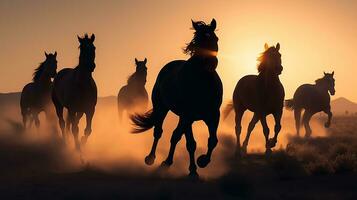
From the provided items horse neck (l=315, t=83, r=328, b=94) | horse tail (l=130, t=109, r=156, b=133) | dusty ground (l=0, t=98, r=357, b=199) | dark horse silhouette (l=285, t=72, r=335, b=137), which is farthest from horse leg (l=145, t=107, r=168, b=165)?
horse neck (l=315, t=83, r=328, b=94)

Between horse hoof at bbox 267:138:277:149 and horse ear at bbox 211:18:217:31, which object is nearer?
horse ear at bbox 211:18:217:31

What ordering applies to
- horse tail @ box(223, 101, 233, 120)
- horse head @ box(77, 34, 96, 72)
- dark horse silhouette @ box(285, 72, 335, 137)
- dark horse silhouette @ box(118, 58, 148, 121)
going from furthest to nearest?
1. dark horse silhouette @ box(285, 72, 335, 137)
2. dark horse silhouette @ box(118, 58, 148, 121)
3. horse tail @ box(223, 101, 233, 120)
4. horse head @ box(77, 34, 96, 72)

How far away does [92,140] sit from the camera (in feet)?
69.2

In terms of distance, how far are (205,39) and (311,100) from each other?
17609mm

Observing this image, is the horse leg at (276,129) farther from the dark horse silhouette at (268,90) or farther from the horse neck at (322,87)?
the horse neck at (322,87)

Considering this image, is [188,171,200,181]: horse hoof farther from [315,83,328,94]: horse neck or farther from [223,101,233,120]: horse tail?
[315,83,328,94]: horse neck

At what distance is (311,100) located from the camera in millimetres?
27109

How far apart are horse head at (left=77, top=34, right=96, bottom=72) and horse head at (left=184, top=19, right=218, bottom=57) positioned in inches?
175

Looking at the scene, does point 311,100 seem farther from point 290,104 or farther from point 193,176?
point 193,176

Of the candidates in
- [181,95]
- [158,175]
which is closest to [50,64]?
[158,175]

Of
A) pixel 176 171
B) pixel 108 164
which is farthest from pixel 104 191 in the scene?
pixel 108 164

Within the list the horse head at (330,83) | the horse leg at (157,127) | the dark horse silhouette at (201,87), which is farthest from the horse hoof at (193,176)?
the horse head at (330,83)

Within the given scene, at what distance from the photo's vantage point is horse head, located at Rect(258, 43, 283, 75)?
50.0 feet

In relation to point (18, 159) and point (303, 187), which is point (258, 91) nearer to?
point (303, 187)
